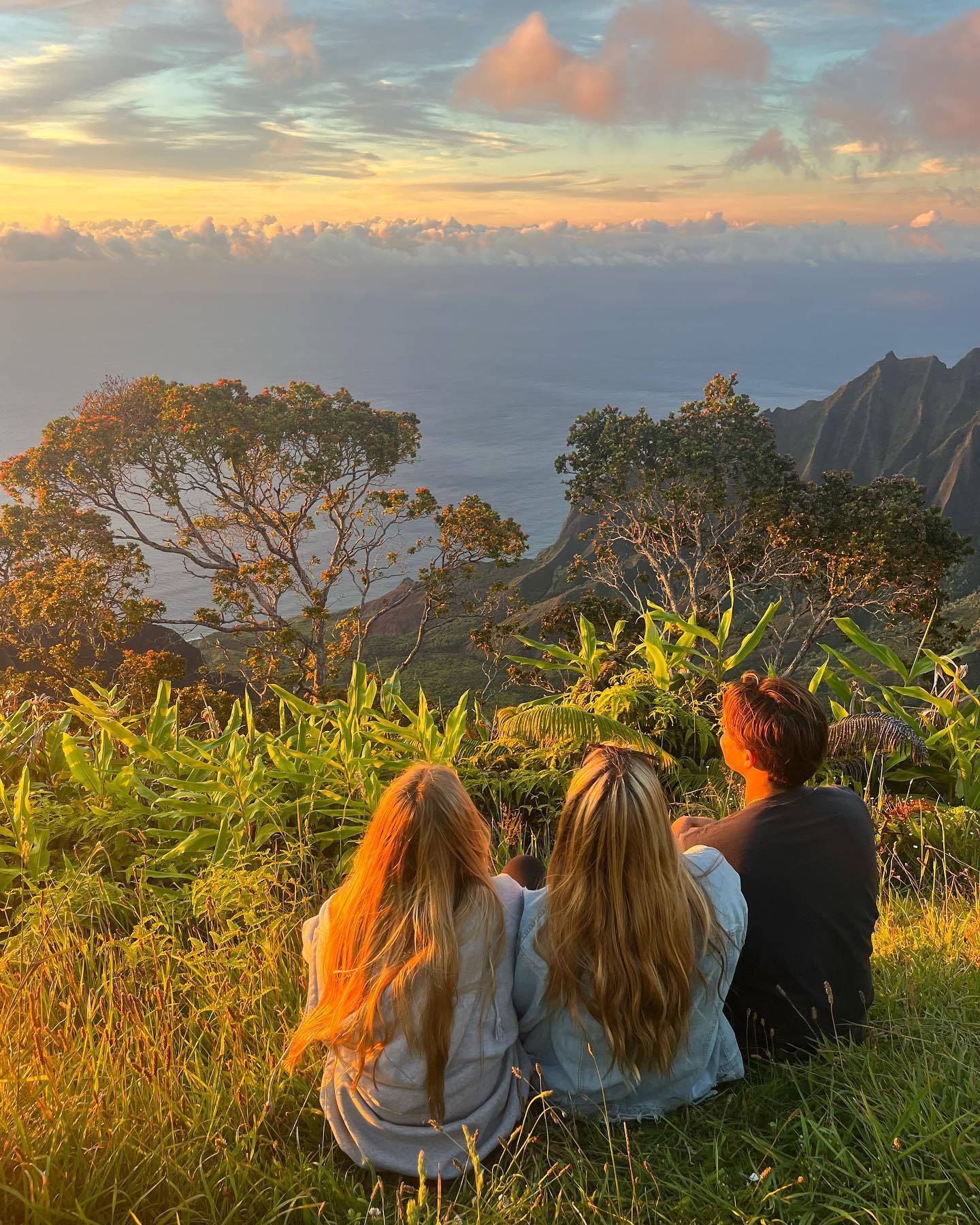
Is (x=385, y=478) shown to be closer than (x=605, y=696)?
No

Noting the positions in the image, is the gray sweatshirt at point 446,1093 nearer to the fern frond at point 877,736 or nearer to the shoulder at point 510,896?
the shoulder at point 510,896

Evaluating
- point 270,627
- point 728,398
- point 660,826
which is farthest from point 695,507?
point 660,826

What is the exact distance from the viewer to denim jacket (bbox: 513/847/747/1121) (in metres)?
2.30

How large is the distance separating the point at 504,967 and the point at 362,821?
1893 mm

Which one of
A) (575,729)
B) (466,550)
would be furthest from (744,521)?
(575,729)

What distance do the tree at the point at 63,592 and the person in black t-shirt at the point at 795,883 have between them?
1408 cm

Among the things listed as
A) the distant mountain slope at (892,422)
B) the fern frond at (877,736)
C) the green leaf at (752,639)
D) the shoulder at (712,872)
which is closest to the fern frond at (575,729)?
the green leaf at (752,639)

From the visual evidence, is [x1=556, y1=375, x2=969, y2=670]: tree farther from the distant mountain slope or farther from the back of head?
the distant mountain slope

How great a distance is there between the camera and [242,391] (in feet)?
68.3

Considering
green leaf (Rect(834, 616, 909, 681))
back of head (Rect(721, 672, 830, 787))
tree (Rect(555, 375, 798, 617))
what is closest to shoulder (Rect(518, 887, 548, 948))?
back of head (Rect(721, 672, 830, 787))

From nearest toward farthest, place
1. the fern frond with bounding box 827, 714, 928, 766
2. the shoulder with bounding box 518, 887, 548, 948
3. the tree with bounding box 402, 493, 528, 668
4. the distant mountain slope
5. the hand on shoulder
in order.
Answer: the shoulder with bounding box 518, 887, 548, 948
the hand on shoulder
the fern frond with bounding box 827, 714, 928, 766
the tree with bounding box 402, 493, 528, 668
the distant mountain slope

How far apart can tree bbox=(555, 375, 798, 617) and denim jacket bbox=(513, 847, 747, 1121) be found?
638 inches

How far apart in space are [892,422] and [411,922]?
117092 millimetres

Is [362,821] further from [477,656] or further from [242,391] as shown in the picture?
[477,656]
